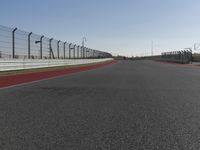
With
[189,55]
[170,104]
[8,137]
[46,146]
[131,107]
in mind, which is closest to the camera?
[46,146]

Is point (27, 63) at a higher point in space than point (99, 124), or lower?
higher

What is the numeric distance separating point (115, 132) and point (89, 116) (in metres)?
1.40

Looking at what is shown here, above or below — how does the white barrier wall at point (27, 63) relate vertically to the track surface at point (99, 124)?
above

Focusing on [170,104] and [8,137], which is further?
[170,104]

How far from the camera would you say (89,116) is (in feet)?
20.5

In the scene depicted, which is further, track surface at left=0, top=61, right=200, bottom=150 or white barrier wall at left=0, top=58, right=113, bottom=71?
white barrier wall at left=0, top=58, right=113, bottom=71

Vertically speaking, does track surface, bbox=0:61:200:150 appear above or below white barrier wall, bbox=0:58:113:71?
below

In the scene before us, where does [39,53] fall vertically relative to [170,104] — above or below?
above

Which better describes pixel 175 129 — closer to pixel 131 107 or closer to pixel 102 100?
pixel 131 107

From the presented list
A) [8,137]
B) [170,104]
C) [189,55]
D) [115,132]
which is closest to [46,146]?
[8,137]

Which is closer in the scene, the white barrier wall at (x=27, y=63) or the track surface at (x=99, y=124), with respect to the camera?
the track surface at (x=99, y=124)

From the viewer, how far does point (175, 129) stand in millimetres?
5152

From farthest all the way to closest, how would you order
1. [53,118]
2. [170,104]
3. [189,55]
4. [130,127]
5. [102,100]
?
[189,55], [102,100], [170,104], [53,118], [130,127]

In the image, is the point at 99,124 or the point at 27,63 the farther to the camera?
the point at 27,63
